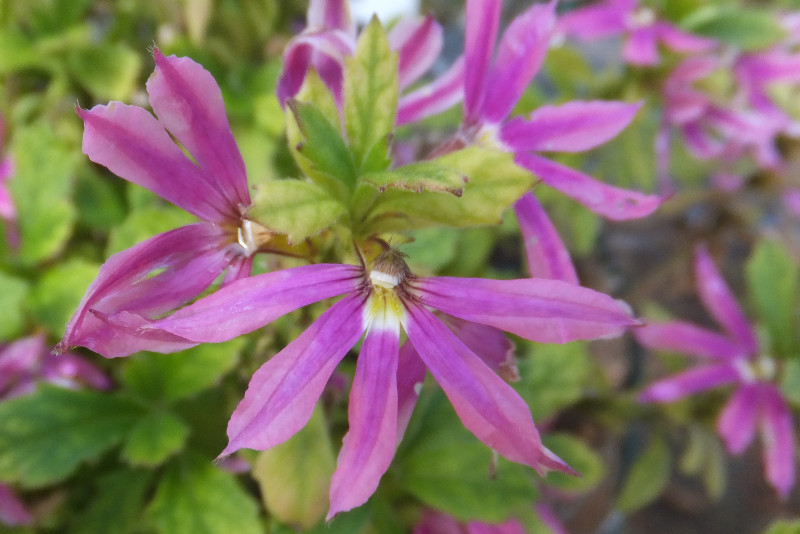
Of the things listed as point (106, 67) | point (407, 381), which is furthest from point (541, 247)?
point (106, 67)

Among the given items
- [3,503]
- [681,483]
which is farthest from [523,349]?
[681,483]

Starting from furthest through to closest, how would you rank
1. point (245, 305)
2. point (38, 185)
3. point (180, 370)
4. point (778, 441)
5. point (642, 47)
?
point (642, 47)
point (778, 441)
point (38, 185)
point (180, 370)
point (245, 305)

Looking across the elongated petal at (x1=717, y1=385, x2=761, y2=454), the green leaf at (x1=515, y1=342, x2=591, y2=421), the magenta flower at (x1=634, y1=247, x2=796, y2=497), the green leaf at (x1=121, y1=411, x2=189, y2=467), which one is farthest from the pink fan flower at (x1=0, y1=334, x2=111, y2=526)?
the elongated petal at (x1=717, y1=385, x2=761, y2=454)

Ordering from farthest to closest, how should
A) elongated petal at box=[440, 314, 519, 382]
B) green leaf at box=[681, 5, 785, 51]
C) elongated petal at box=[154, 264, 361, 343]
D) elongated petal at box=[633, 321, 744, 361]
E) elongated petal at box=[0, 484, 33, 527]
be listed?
green leaf at box=[681, 5, 785, 51] → elongated petal at box=[633, 321, 744, 361] → elongated petal at box=[0, 484, 33, 527] → elongated petal at box=[440, 314, 519, 382] → elongated petal at box=[154, 264, 361, 343]

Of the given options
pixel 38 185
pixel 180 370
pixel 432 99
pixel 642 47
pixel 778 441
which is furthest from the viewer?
pixel 642 47

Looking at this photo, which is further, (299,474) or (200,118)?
(299,474)

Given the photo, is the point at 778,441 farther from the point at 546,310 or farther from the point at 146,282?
the point at 146,282

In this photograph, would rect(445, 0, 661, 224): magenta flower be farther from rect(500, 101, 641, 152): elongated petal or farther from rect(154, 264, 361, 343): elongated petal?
rect(154, 264, 361, 343): elongated petal
